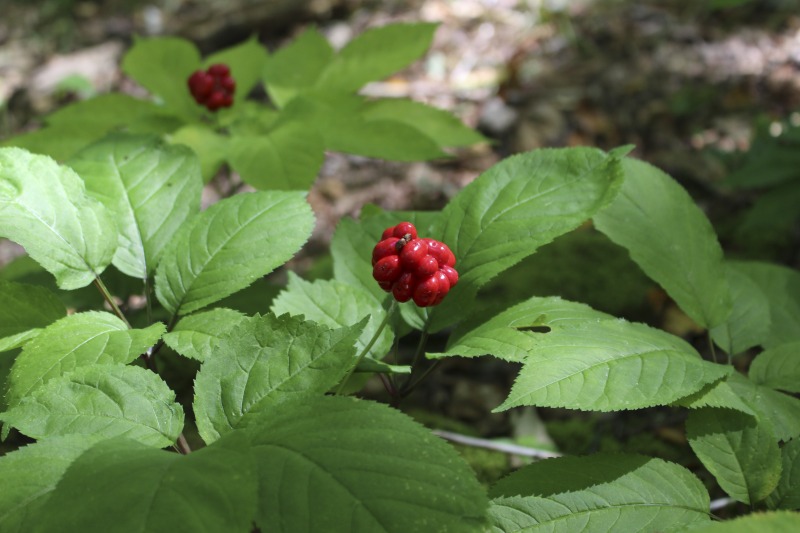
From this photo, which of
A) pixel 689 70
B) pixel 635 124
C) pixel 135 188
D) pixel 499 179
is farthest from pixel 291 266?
pixel 689 70

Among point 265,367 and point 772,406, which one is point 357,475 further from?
point 772,406

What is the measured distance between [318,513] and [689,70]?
4.23m

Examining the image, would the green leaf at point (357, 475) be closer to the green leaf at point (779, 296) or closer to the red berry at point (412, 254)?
the red berry at point (412, 254)

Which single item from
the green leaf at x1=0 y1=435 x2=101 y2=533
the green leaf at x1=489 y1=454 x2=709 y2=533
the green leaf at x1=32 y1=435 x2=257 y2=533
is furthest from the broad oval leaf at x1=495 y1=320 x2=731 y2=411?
the green leaf at x1=0 y1=435 x2=101 y2=533

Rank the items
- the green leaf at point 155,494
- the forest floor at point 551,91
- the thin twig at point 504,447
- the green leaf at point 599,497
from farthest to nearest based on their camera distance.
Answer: the forest floor at point 551,91 < the thin twig at point 504,447 < the green leaf at point 599,497 < the green leaf at point 155,494

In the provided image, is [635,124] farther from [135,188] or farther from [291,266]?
[135,188]

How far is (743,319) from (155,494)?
1.38 metres

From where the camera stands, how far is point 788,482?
1158 millimetres

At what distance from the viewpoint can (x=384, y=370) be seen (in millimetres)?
1160

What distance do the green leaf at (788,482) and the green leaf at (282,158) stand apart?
48.2 inches

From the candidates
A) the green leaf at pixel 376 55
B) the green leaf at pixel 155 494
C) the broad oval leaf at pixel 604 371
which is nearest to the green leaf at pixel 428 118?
the green leaf at pixel 376 55

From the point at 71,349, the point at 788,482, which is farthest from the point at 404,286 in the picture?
the point at 788,482

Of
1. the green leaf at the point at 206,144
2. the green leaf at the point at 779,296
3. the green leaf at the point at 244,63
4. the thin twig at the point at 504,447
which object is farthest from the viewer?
the green leaf at the point at 244,63

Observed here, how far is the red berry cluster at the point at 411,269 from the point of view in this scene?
1082 mm
